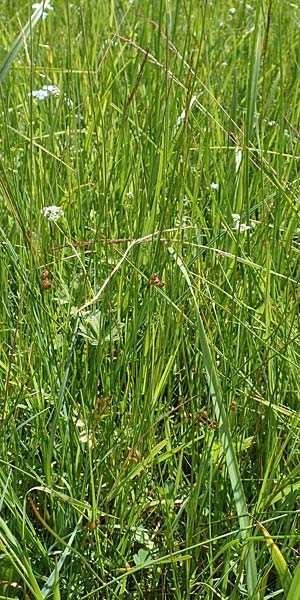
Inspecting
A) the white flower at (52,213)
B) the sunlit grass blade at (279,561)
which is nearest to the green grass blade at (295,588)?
the sunlit grass blade at (279,561)

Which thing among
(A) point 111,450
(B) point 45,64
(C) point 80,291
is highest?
(B) point 45,64

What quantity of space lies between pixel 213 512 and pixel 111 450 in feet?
0.57

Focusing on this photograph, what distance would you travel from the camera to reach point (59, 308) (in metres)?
1.35

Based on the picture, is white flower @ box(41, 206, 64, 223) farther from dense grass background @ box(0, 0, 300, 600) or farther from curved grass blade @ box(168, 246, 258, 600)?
curved grass blade @ box(168, 246, 258, 600)

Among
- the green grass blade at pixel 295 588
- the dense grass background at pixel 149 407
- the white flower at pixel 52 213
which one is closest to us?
the green grass blade at pixel 295 588

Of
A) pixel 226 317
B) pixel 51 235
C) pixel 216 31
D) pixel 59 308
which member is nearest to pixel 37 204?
pixel 51 235

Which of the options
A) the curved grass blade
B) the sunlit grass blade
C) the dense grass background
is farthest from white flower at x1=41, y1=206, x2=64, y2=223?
the sunlit grass blade

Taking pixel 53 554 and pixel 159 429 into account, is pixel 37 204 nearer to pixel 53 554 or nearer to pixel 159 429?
pixel 159 429

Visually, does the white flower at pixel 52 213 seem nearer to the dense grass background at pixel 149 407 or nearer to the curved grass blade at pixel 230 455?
the dense grass background at pixel 149 407

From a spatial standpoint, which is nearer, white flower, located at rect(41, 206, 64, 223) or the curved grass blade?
the curved grass blade

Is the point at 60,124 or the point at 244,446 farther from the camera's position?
the point at 60,124

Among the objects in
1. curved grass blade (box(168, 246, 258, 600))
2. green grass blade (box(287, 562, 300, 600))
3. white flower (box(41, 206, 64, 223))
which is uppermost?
white flower (box(41, 206, 64, 223))

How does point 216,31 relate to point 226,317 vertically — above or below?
above

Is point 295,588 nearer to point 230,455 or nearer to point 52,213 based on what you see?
point 230,455
